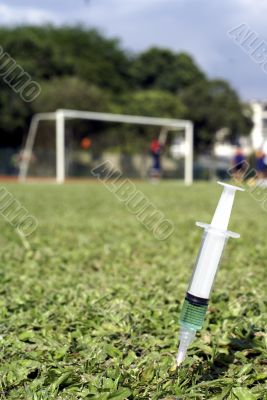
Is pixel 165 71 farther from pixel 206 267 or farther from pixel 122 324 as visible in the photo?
pixel 206 267

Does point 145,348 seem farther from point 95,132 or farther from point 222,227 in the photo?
point 95,132

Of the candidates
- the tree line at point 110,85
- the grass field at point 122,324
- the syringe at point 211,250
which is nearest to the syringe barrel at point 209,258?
the syringe at point 211,250

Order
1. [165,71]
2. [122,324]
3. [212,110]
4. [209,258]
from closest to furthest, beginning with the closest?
[209,258] → [122,324] → [212,110] → [165,71]

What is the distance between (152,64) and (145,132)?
29.3 metres

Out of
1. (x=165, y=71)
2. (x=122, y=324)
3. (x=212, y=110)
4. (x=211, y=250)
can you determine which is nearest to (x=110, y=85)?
(x=212, y=110)

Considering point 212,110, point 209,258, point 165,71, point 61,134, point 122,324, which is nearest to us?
point 209,258

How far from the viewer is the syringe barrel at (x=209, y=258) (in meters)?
2.36

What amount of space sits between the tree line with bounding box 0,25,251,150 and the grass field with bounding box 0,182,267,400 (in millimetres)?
28466

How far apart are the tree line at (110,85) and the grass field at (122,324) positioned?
2847 cm

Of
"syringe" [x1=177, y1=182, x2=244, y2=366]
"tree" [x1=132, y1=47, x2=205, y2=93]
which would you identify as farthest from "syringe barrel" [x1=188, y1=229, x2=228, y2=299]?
"tree" [x1=132, y1=47, x2=205, y2=93]

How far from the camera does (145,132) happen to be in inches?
1487

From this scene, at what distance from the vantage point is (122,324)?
3576 millimetres

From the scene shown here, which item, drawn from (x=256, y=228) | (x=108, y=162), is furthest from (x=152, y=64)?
(x=256, y=228)

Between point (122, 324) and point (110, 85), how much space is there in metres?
55.2
